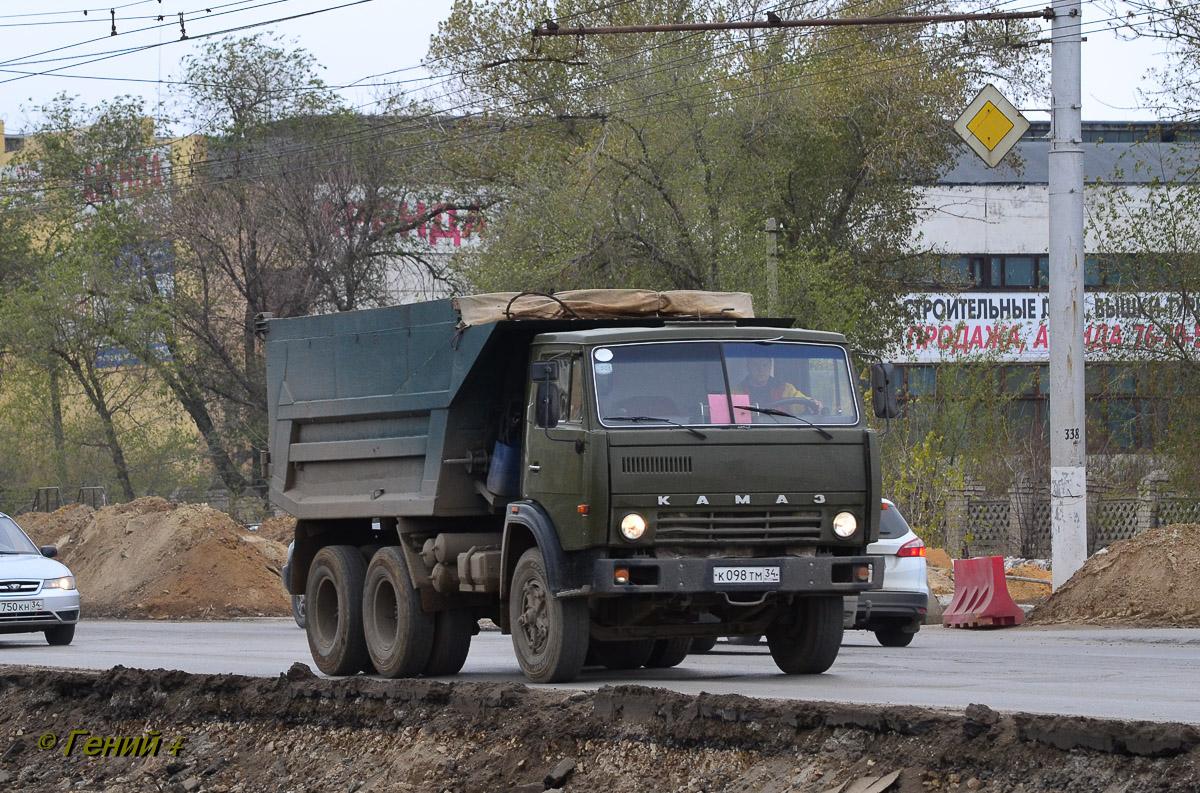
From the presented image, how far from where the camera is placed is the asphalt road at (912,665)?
10.3m

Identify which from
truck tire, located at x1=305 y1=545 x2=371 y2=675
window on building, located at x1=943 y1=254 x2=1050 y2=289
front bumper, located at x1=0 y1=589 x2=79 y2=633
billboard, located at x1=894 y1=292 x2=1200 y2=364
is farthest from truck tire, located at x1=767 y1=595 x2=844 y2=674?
window on building, located at x1=943 y1=254 x2=1050 y2=289

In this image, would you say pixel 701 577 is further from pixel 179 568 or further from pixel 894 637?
pixel 179 568

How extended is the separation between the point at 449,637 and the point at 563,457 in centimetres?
246

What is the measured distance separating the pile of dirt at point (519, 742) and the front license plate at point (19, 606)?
6.21 metres

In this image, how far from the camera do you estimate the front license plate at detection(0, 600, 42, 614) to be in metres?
20.2

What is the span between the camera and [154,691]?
12.9 m

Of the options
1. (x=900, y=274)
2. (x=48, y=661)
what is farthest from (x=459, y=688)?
(x=900, y=274)

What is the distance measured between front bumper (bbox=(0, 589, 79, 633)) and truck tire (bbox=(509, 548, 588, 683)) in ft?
33.6

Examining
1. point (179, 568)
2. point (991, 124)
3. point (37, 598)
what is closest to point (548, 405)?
point (37, 598)

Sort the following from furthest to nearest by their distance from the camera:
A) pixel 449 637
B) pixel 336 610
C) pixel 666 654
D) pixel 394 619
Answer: pixel 336 610 → pixel 666 654 → pixel 394 619 → pixel 449 637

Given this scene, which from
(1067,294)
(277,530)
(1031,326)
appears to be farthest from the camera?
(1031,326)

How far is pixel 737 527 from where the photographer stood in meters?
11.3

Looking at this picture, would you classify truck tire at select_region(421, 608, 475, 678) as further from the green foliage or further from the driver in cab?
the green foliage

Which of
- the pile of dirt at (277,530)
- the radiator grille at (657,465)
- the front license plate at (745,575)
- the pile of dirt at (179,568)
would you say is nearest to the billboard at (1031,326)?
the pile of dirt at (179,568)
